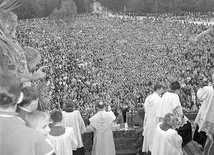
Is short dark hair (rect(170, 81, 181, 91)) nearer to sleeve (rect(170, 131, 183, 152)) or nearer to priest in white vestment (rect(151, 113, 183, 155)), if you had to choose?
priest in white vestment (rect(151, 113, 183, 155))

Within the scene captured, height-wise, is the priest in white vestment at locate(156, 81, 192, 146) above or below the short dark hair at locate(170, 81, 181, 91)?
below

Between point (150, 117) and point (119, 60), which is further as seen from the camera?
point (119, 60)

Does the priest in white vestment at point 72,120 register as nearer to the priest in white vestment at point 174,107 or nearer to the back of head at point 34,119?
the priest in white vestment at point 174,107

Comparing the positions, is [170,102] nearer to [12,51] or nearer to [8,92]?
[12,51]

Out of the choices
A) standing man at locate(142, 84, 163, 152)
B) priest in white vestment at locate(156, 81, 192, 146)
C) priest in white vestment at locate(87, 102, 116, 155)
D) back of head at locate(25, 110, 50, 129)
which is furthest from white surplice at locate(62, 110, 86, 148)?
back of head at locate(25, 110, 50, 129)

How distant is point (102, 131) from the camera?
6.22 m

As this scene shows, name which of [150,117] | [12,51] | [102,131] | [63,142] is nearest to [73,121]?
[102,131]

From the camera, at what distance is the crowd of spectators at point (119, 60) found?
16812 millimetres

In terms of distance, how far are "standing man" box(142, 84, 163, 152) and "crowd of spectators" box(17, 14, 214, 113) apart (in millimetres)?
5344

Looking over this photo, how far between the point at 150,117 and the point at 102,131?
3.00ft

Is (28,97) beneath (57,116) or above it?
above

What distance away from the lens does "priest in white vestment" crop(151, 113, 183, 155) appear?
16.1 ft

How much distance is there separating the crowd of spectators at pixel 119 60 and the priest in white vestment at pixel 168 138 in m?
6.47

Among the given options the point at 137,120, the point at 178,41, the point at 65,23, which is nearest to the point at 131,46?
the point at 178,41
